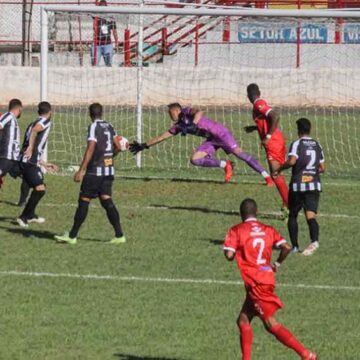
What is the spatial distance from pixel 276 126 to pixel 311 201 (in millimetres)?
3092

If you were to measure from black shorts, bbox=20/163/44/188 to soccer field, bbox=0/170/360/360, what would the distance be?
0.62 m

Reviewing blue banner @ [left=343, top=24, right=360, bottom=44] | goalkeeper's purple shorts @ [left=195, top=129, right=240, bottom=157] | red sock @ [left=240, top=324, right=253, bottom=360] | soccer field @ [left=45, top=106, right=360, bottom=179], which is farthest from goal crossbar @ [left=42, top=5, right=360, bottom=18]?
red sock @ [left=240, top=324, right=253, bottom=360]

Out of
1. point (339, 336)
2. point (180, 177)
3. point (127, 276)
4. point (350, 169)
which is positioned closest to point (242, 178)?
point (180, 177)

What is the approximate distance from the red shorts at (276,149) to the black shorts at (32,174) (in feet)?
11.0

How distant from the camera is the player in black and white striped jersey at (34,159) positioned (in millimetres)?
18359

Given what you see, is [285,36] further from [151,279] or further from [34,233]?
[151,279]

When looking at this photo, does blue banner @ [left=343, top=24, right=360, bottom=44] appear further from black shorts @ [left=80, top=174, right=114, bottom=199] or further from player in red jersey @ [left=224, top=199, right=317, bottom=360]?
player in red jersey @ [left=224, top=199, right=317, bottom=360]

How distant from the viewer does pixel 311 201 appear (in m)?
16.4

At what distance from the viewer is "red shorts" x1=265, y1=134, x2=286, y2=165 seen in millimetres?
19328

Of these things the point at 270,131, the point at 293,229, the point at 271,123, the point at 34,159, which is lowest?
the point at 293,229

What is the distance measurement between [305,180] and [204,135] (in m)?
5.77

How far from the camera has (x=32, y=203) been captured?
18484 mm

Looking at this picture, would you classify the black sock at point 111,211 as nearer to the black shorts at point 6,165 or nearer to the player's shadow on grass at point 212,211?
the black shorts at point 6,165

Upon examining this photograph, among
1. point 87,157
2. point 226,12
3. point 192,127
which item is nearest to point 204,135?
point 192,127
